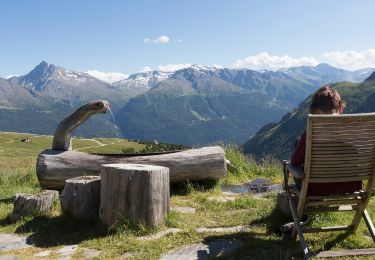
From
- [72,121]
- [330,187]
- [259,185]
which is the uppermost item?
[72,121]

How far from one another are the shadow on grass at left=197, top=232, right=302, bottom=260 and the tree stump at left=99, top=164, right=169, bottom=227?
114 cm

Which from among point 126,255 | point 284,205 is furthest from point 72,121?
point 284,205

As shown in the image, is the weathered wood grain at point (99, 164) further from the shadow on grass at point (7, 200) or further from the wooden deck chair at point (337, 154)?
the wooden deck chair at point (337, 154)

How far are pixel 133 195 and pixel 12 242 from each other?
2.17 metres

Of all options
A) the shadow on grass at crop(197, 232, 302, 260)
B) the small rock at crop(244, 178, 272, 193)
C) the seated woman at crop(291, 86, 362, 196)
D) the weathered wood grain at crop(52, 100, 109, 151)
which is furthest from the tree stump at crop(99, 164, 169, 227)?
the small rock at crop(244, 178, 272, 193)

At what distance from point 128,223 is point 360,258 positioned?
3.65 meters

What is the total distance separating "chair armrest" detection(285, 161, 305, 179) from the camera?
5.95 metres

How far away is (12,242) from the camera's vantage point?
7375mm

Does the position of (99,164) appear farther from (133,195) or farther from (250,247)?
(250,247)

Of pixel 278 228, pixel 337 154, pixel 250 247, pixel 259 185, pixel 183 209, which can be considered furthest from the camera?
pixel 259 185

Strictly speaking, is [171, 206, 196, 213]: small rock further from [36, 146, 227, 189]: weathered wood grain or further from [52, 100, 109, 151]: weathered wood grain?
[52, 100, 109, 151]: weathered wood grain

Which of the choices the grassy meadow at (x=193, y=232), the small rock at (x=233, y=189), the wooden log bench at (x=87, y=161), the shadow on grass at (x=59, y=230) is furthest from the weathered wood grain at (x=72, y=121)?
the small rock at (x=233, y=189)

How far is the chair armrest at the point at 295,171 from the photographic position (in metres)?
5.95

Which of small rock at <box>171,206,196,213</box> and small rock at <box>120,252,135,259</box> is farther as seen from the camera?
small rock at <box>171,206,196,213</box>
